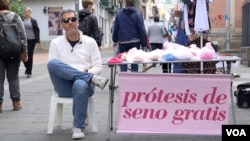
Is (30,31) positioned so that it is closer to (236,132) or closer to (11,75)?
(11,75)

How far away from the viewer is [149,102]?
5.25 metres

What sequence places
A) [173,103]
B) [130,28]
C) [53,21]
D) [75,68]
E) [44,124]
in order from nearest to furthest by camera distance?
[173,103]
[75,68]
[44,124]
[130,28]
[53,21]

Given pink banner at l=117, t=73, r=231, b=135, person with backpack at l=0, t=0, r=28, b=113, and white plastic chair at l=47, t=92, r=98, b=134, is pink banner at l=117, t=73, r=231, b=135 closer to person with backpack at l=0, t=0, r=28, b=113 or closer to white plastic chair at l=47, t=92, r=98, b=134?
white plastic chair at l=47, t=92, r=98, b=134

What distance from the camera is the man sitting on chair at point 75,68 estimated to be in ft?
18.0

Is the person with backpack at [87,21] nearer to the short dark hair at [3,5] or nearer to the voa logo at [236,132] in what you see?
the short dark hair at [3,5]

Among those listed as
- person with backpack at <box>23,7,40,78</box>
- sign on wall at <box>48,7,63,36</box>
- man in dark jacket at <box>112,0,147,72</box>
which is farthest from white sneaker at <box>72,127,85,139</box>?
sign on wall at <box>48,7,63,36</box>

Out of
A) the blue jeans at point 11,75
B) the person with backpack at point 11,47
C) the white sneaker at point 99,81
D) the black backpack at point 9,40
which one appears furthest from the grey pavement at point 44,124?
the black backpack at point 9,40

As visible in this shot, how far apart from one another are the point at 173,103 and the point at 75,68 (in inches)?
49.7

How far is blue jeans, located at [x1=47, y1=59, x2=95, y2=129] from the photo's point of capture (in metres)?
5.47

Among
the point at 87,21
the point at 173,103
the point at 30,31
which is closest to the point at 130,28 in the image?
the point at 87,21

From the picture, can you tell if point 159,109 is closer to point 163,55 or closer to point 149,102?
point 149,102

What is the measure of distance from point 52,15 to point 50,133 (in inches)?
1199

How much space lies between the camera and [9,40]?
732 centimetres

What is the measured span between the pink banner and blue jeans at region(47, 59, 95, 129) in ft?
1.55
